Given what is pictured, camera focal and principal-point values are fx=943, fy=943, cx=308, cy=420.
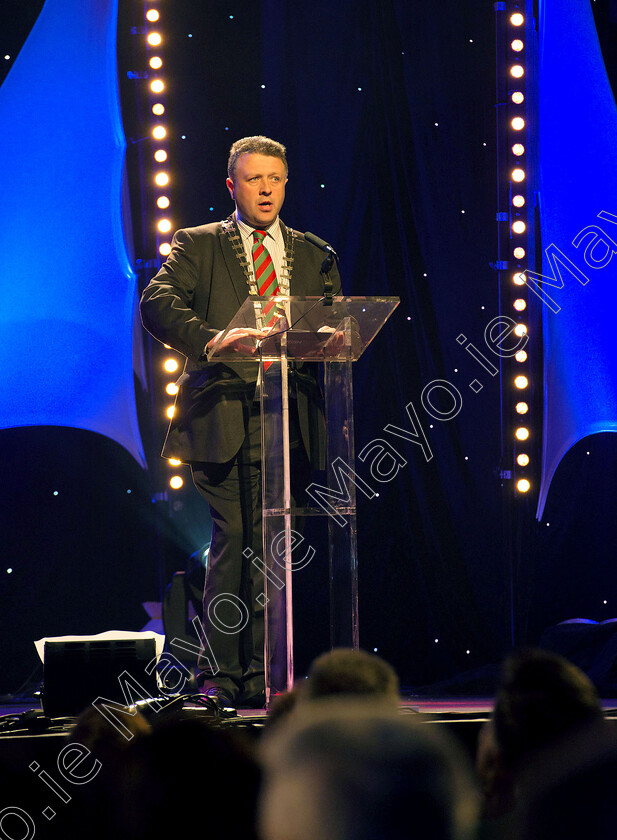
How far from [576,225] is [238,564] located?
2369mm

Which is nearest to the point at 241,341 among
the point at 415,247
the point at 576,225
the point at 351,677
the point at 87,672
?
the point at 87,672

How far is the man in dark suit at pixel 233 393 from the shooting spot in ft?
9.28

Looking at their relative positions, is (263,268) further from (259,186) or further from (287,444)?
(287,444)

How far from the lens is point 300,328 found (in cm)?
253

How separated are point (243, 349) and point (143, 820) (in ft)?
5.48

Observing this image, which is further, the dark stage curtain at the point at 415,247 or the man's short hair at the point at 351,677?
the dark stage curtain at the point at 415,247

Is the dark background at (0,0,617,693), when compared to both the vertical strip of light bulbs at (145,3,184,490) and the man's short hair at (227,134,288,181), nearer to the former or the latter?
the vertical strip of light bulbs at (145,3,184,490)

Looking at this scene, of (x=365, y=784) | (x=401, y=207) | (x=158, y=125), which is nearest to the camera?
(x=365, y=784)

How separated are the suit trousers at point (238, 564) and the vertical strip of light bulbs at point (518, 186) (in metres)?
1.50

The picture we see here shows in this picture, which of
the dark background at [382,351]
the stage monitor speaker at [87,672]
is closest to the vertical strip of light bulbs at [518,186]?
the dark background at [382,351]

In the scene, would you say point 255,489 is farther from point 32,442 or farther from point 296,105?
point 296,105

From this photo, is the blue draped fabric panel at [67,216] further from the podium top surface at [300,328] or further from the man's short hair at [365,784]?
the man's short hair at [365,784]

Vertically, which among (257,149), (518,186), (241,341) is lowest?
(241,341)

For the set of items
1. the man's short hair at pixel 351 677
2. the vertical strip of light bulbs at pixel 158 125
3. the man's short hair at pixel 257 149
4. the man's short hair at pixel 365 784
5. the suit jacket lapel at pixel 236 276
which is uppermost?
the vertical strip of light bulbs at pixel 158 125
